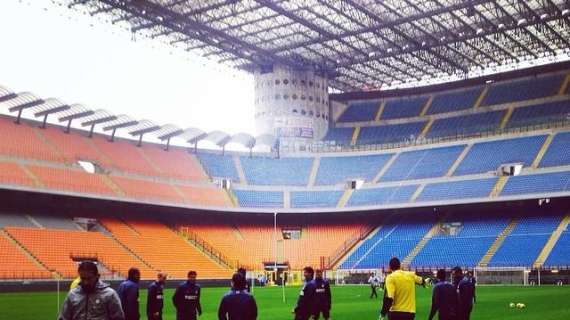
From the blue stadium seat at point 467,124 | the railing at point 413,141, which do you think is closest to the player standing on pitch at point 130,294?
the railing at point 413,141

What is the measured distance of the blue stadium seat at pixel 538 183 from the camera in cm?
6041

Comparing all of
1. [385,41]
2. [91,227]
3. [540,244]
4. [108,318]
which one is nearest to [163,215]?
[91,227]

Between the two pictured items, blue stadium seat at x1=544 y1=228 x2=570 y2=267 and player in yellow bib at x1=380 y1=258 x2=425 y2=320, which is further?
blue stadium seat at x1=544 y1=228 x2=570 y2=267

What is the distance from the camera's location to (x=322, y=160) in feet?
258

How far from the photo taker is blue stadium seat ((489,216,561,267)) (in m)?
57.2

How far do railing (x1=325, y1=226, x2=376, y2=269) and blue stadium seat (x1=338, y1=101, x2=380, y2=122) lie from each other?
17610 mm

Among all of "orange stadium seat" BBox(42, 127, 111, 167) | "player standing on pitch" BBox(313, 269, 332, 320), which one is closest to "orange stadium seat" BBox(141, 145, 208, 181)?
"orange stadium seat" BBox(42, 127, 111, 167)

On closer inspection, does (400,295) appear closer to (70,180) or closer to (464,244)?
(70,180)

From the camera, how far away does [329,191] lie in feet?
243

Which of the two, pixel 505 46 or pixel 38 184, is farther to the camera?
pixel 505 46

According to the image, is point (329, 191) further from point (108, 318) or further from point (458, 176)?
point (108, 318)

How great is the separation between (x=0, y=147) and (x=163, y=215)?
17245mm

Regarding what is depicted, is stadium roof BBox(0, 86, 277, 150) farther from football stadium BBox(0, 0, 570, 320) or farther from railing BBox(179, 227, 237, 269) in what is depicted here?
railing BBox(179, 227, 237, 269)

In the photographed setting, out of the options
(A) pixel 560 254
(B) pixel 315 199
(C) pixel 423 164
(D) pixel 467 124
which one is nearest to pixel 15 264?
(B) pixel 315 199
